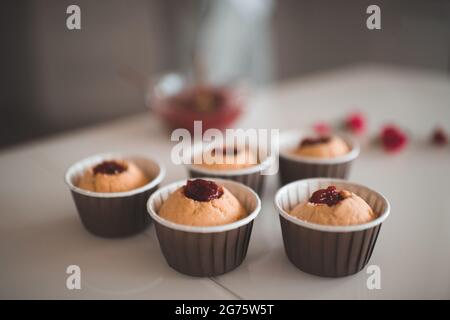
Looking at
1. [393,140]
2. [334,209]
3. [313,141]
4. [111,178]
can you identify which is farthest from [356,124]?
[111,178]

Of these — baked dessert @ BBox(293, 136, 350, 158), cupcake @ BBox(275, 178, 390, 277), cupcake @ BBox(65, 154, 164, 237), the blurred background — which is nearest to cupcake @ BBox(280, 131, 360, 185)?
baked dessert @ BBox(293, 136, 350, 158)

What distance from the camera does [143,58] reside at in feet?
9.13

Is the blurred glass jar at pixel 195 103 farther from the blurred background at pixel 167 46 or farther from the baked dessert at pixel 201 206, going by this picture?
the blurred background at pixel 167 46

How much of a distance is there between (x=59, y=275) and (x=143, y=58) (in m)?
2.08

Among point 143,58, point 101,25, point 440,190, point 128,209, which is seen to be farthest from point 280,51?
point 128,209

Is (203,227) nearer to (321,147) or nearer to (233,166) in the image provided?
(233,166)

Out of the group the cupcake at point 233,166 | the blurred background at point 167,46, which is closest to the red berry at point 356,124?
the cupcake at point 233,166

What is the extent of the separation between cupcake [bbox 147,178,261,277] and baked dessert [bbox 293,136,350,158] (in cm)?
25

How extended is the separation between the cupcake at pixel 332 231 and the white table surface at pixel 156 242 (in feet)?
0.09

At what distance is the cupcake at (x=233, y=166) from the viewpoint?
102 centimetres

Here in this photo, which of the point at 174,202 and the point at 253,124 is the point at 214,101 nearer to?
the point at 253,124

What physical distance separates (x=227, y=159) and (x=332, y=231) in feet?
1.07

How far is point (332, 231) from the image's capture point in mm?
789

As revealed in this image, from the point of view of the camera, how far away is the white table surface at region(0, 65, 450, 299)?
0.82 meters
